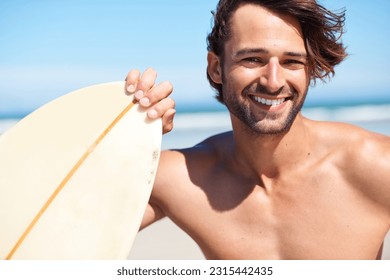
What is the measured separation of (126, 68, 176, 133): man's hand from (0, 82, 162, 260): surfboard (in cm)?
4

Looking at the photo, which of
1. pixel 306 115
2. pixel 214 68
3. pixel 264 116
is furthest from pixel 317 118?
pixel 264 116

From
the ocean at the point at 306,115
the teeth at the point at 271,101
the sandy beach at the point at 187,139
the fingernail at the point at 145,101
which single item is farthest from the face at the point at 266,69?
the ocean at the point at 306,115

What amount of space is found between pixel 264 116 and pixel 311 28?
363mm

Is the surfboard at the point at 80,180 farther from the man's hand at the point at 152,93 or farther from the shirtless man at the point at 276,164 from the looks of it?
the shirtless man at the point at 276,164

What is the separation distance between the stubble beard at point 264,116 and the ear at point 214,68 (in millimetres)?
254

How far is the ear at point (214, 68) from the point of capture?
2296 millimetres

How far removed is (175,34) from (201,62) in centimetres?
79

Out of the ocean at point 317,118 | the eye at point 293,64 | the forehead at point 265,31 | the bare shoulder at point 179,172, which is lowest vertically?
the ocean at point 317,118

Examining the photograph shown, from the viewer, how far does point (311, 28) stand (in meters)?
2.03

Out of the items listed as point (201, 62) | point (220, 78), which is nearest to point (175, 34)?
point (201, 62)

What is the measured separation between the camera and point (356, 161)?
2049 mm

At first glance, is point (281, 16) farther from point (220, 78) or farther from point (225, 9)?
point (220, 78)

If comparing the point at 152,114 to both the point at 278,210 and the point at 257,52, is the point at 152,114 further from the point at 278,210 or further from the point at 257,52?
the point at 278,210

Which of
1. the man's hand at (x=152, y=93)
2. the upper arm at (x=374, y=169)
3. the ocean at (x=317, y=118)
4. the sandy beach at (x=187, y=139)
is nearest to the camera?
the man's hand at (x=152, y=93)
